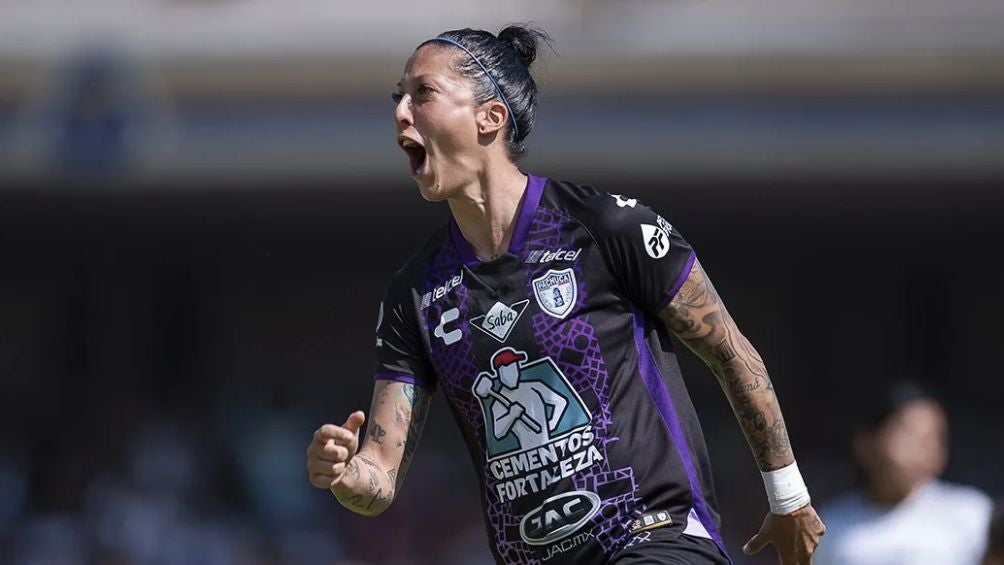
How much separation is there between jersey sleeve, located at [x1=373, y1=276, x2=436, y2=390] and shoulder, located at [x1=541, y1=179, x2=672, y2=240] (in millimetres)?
442

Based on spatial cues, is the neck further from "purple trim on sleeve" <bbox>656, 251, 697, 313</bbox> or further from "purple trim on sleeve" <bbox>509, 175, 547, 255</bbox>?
"purple trim on sleeve" <bbox>656, 251, 697, 313</bbox>

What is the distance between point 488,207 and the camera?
3730mm

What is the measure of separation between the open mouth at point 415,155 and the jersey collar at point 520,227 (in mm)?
176

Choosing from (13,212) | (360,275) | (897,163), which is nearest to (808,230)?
(897,163)

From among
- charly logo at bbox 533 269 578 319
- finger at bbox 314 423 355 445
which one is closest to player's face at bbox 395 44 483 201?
charly logo at bbox 533 269 578 319

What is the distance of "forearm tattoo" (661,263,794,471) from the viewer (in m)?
3.54

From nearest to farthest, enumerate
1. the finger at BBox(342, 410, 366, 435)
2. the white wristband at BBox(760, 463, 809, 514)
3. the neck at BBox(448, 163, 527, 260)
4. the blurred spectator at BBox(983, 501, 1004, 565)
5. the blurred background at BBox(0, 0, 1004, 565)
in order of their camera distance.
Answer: the finger at BBox(342, 410, 366, 435) < the white wristband at BBox(760, 463, 809, 514) < the neck at BBox(448, 163, 527, 260) < the blurred spectator at BBox(983, 501, 1004, 565) < the blurred background at BBox(0, 0, 1004, 565)

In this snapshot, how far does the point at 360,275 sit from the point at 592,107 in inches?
142

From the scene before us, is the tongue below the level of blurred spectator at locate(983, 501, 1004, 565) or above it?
above

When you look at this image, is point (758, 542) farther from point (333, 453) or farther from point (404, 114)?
point (404, 114)

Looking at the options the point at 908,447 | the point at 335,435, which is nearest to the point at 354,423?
the point at 335,435

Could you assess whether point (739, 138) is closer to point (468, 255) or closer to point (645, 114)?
point (645, 114)

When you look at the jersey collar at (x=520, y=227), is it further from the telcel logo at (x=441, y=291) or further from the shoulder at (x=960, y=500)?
the shoulder at (x=960, y=500)

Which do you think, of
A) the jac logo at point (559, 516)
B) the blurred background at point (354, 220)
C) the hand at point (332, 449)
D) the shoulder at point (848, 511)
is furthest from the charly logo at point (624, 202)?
the blurred background at point (354, 220)
